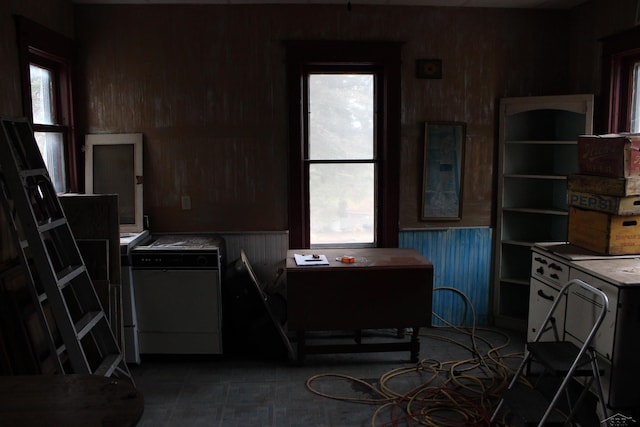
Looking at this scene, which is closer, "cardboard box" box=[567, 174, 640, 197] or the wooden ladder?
the wooden ladder

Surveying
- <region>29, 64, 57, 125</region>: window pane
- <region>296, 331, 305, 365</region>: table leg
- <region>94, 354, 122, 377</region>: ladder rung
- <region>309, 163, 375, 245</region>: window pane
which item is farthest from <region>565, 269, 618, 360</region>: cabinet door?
<region>29, 64, 57, 125</region>: window pane

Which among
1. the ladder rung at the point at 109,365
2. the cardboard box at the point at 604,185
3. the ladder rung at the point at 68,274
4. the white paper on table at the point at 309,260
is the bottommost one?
the ladder rung at the point at 109,365

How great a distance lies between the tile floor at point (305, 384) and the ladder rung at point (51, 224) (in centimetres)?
129

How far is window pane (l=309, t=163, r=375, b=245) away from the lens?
4.70 metres

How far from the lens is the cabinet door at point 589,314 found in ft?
9.30

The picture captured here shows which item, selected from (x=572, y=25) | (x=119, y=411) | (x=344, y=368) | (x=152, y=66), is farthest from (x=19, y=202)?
(x=572, y=25)

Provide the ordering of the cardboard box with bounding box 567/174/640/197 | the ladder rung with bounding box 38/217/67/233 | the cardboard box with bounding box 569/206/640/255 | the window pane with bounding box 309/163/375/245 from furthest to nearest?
the window pane with bounding box 309/163/375/245, the cardboard box with bounding box 569/206/640/255, the cardboard box with bounding box 567/174/640/197, the ladder rung with bounding box 38/217/67/233

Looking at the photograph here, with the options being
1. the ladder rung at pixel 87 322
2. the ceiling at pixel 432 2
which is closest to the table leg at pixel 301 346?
the ladder rung at pixel 87 322

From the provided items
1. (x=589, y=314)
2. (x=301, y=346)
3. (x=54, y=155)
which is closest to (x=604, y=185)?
(x=589, y=314)

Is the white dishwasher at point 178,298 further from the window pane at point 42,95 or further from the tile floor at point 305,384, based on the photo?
the window pane at point 42,95

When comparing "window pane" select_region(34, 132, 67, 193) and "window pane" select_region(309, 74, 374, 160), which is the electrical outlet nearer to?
"window pane" select_region(34, 132, 67, 193)

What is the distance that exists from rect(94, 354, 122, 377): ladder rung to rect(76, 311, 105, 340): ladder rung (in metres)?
0.24

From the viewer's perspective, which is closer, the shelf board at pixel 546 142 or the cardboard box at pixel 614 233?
the cardboard box at pixel 614 233

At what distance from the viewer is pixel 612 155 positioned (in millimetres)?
3225
